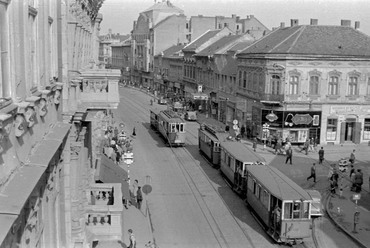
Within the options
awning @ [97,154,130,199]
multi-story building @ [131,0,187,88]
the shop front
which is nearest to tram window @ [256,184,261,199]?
awning @ [97,154,130,199]

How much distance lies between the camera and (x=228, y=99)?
5516cm

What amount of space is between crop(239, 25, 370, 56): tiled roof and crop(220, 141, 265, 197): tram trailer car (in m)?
14.3

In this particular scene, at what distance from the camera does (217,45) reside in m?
64.2

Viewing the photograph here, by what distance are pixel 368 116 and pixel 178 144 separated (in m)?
17.0

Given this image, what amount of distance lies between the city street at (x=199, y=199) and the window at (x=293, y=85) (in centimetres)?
532

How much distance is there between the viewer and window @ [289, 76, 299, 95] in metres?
42.2

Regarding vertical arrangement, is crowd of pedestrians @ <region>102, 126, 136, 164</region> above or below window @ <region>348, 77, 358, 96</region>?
below

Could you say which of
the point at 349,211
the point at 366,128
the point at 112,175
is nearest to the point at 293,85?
the point at 366,128

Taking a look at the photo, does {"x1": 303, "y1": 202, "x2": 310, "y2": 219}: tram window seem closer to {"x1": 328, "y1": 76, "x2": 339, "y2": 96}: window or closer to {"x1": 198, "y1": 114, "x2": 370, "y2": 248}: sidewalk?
{"x1": 198, "y1": 114, "x2": 370, "y2": 248}: sidewalk

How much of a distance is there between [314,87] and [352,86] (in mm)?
3561

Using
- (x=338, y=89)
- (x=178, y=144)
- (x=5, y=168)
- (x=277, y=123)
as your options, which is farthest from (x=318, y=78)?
(x=5, y=168)

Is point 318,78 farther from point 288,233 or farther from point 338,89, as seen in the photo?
point 288,233

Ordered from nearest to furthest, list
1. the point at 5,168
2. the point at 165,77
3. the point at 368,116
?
the point at 5,168, the point at 368,116, the point at 165,77

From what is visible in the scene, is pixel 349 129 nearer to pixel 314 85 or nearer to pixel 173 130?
pixel 314 85
